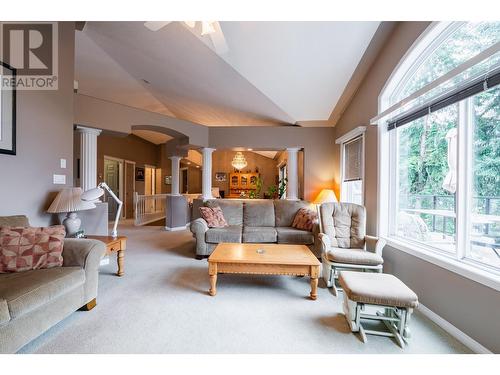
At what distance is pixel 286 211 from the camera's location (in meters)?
4.32

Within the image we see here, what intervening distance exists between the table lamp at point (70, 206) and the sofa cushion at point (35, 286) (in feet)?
2.74

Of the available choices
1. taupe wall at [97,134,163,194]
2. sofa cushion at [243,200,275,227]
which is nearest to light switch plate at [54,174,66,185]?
sofa cushion at [243,200,275,227]

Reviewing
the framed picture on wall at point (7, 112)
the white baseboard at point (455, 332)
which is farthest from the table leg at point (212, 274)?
the framed picture on wall at point (7, 112)

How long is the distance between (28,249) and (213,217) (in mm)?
2407

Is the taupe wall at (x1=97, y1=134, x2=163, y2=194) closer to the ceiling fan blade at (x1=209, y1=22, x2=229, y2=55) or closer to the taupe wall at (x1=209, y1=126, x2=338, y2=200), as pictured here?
the taupe wall at (x1=209, y1=126, x2=338, y2=200)

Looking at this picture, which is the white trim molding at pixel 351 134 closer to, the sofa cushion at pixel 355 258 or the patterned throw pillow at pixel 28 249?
the sofa cushion at pixel 355 258

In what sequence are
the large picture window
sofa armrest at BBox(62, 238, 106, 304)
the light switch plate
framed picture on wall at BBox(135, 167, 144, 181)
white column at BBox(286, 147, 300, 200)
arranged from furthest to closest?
framed picture on wall at BBox(135, 167, 144, 181) → white column at BBox(286, 147, 300, 200) → the light switch plate → sofa armrest at BBox(62, 238, 106, 304) → the large picture window

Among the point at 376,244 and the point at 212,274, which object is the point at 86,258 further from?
the point at 376,244

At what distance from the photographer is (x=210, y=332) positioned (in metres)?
1.79

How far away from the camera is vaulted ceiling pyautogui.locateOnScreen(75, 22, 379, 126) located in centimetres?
302

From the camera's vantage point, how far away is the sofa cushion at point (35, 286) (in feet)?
4.68

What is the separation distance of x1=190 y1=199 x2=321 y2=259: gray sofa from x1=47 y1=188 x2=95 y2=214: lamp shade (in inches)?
60.9

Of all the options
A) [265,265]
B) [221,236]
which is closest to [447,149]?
[265,265]

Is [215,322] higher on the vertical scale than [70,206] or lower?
lower
